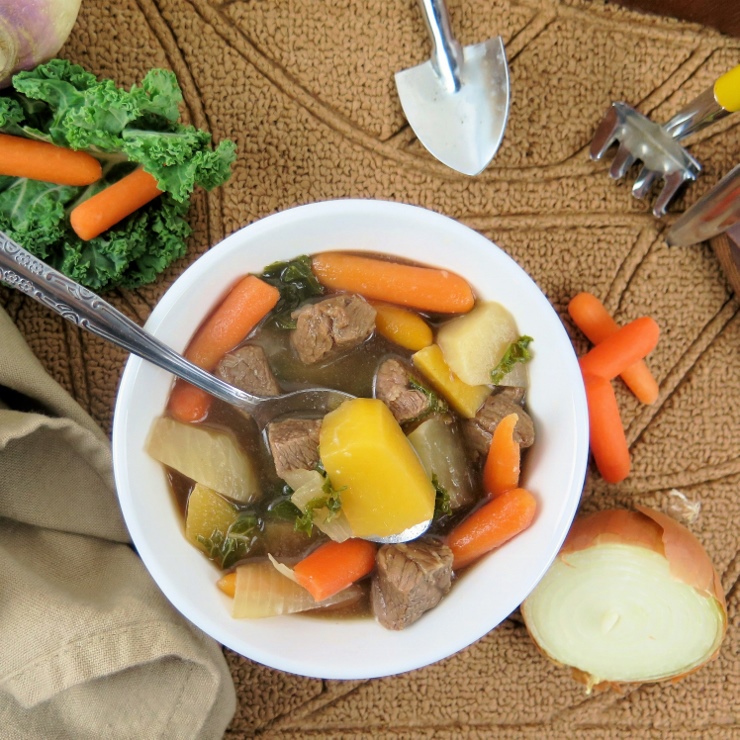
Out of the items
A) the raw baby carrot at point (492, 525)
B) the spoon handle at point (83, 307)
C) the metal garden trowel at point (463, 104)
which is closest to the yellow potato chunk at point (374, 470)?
the raw baby carrot at point (492, 525)

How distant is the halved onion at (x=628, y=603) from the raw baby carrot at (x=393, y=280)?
0.81 metres

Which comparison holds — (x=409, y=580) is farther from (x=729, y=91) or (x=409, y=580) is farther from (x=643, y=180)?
(x=729, y=91)

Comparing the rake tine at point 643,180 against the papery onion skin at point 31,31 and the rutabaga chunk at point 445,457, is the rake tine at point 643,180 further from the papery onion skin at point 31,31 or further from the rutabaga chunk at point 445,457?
the papery onion skin at point 31,31

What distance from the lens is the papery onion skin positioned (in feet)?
6.05

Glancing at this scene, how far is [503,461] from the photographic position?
1.91 metres

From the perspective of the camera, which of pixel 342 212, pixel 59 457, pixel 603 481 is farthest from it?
pixel 603 481

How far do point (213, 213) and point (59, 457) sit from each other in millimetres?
817

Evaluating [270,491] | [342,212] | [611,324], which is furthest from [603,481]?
[342,212]

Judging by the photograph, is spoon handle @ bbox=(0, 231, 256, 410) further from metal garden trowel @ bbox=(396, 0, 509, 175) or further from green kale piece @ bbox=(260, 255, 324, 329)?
metal garden trowel @ bbox=(396, 0, 509, 175)

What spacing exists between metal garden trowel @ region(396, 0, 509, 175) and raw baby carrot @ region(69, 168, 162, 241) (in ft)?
2.51

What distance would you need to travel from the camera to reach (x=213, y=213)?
2184 millimetres

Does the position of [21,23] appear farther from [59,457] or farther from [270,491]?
[270,491]

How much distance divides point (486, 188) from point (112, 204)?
1.05m

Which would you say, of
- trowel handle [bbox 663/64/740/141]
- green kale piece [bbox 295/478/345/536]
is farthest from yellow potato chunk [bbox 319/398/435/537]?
trowel handle [bbox 663/64/740/141]
